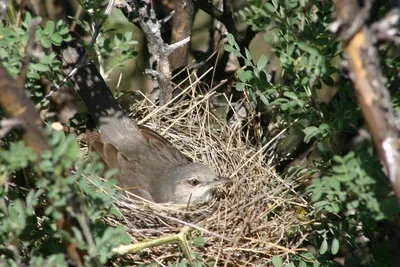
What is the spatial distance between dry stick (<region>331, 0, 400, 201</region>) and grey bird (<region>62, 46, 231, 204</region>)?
2176 millimetres

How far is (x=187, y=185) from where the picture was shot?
4.26 m

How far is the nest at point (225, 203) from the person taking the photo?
141 inches

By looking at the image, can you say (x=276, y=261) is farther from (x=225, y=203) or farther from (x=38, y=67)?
(x=38, y=67)

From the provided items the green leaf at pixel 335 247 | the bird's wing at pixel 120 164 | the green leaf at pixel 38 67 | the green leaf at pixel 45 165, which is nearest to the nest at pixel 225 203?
the bird's wing at pixel 120 164

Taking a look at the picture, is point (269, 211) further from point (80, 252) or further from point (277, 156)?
point (80, 252)

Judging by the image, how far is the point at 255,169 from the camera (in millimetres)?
4250

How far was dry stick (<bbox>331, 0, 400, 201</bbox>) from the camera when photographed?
1.89 meters

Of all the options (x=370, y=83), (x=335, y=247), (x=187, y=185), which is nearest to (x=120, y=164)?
(x=187, y=185)

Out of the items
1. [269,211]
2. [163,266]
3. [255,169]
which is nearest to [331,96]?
[255,169]

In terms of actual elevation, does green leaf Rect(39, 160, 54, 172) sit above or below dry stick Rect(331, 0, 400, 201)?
below

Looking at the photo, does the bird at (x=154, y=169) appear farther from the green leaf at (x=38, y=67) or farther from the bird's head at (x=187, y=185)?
the green leaf at (x=38, y=67)

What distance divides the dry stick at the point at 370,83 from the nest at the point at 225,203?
153 cm

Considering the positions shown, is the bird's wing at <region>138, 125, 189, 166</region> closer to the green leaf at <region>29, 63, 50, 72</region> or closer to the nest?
the nest

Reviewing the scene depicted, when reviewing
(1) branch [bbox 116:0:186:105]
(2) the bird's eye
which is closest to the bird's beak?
(2) the bird's eye
